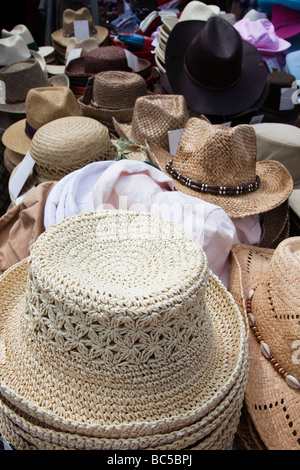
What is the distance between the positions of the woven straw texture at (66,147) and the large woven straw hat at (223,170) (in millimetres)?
332

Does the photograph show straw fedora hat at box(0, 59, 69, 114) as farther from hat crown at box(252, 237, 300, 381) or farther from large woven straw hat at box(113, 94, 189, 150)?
hat crown at box(252, 237, 300, 381)

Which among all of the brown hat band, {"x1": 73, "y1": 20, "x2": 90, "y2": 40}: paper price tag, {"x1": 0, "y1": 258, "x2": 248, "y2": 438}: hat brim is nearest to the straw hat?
the brown hat band

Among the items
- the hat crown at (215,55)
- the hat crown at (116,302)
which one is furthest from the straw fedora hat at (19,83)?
the hat crown at (116,302)

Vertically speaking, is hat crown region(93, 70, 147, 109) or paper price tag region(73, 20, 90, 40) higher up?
paper price tag region(73, 20, 90, 40)

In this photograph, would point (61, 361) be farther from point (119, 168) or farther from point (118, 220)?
point (119, 168)

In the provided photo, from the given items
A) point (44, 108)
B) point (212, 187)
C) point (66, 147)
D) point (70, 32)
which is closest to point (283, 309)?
point (212, 187)

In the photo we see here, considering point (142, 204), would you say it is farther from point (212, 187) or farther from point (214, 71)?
point (214, 71)

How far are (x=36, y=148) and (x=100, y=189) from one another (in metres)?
0.49

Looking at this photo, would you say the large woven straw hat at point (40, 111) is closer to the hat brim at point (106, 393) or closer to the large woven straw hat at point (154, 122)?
the large woven straw hat at point (154, 122)

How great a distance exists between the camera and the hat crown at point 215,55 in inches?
84.2

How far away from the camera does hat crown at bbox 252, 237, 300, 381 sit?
1.02 m

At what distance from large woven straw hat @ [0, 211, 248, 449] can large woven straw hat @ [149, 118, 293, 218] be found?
0.65 metres

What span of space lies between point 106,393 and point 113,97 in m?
1.86

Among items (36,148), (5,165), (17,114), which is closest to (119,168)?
(36,148)
